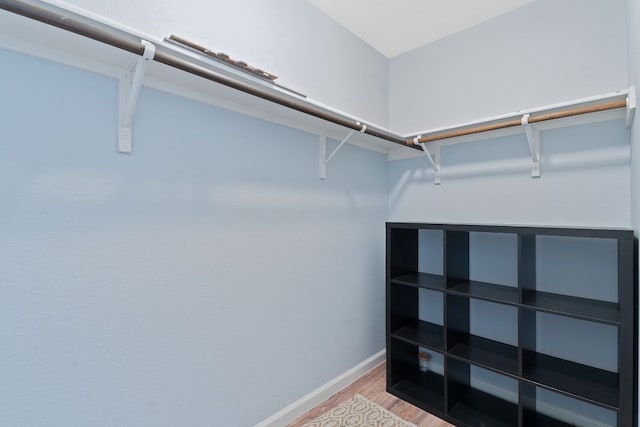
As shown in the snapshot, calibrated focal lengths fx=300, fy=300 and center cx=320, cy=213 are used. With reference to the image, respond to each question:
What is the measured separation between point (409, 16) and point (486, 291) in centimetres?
176

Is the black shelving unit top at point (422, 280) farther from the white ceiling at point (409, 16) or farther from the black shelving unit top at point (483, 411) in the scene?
the white ceiling at point (409, 16)

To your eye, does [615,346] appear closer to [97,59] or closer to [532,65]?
[532,65]

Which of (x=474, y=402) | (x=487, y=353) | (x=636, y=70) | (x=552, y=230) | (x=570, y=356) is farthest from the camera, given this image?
(x=474, y=402)

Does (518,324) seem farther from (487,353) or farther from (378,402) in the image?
(378,402)

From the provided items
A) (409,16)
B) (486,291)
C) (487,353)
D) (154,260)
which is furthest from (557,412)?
(409,16)

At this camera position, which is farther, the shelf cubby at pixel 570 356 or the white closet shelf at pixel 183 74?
the shelf cubby at pixel 570 356

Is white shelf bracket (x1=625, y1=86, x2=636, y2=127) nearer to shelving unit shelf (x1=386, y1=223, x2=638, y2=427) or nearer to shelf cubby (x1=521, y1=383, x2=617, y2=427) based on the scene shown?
shelving unit shelf (x1=386, y1=223, x2=638, y2=427)

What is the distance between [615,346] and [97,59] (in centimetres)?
265

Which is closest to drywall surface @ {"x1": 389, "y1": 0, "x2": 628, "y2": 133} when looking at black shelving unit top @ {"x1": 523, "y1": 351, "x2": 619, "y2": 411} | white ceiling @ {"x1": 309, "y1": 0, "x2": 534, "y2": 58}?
white ceiling @ {"x1": 309, "y1": 0, "x2": 534, "y2": 58}

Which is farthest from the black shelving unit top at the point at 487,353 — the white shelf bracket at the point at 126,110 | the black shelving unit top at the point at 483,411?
the white shelf bracket at the point at 126,110

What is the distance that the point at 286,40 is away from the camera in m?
1.69

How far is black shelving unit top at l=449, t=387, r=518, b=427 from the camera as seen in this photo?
169cm

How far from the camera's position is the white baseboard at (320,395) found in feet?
5.47

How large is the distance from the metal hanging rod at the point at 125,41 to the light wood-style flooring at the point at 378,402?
1.73 metres
